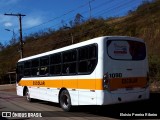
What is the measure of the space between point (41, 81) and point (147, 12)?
102 feet

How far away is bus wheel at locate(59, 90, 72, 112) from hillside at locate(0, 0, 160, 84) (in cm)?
842

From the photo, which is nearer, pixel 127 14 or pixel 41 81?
pixel 41 81

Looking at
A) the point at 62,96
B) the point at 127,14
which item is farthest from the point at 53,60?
the point at 127,14

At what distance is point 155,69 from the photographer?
2411 centimetres

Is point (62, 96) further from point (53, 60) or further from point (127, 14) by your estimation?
point (127, 14)

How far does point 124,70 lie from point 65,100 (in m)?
3.82

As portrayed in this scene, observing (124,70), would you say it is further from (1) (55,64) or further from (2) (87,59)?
(1) (55,64)

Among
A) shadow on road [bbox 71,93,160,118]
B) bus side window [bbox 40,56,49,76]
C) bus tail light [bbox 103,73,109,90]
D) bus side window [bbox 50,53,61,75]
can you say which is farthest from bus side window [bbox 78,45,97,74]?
bus side window [bbox 40,56,49,76]

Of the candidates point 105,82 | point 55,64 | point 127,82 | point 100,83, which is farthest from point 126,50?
point 55,64

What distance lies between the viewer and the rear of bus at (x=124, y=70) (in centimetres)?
1304

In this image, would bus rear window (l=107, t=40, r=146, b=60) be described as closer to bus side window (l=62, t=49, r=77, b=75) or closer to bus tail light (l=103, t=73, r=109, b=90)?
bus tail light (l=103, t=73, r=109, b=90)

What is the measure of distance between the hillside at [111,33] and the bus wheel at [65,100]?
8.42 meters

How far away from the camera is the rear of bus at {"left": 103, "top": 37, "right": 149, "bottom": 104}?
1304cm

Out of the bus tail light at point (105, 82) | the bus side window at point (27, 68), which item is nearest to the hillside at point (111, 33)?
the bus side window at point (27, 68)
